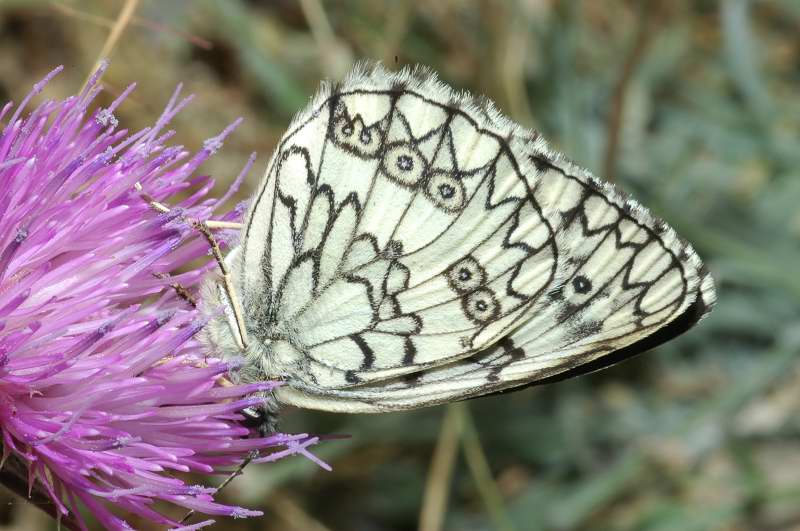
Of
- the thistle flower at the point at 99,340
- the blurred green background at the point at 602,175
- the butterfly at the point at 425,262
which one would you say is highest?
the blurred green background at the point at 602,175

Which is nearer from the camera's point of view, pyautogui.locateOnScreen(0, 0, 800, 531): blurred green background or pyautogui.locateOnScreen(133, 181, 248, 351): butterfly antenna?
pyautogui.locateOnScreen(133, 181, 248, 351): butterfly antenna

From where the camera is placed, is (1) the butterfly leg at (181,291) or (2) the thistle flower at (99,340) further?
(1) the butterfly leg at (181,291)

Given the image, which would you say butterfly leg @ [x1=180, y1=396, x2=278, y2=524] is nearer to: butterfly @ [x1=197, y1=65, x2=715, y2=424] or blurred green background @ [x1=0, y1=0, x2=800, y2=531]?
butterfly @ [x1=197, y1=65, x2=715, y2=424]

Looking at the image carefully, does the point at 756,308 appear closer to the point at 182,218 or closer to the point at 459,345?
the point at 459,345

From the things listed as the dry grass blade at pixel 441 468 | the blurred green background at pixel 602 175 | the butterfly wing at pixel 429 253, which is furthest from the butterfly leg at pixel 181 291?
the dry grass blade at pixel 441 468

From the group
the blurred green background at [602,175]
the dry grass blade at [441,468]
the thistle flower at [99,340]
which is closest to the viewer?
the thistle flower at [99,340]

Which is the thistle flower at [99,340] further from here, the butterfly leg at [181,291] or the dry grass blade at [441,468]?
the dry grass blade at [441,468]

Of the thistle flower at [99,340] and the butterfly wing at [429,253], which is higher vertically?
the butterfly wing at [429,253]

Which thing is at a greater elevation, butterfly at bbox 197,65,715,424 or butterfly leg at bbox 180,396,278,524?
butterfly at bbox 197,65,715,424

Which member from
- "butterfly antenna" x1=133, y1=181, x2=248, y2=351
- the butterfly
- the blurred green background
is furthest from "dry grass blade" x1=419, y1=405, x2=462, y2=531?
"butterfly antenna" x1=133, y1=181, x2=248, y2=351

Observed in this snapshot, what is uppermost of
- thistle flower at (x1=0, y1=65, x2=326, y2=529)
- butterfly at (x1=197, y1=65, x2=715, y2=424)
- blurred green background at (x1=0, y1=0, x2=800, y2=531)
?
blurred green background at (x1=0, y1=0, x2=800, y2=531)
